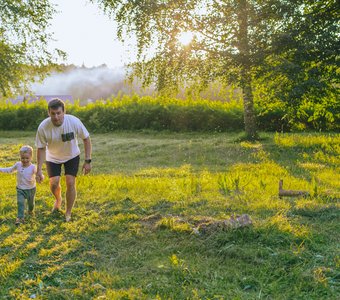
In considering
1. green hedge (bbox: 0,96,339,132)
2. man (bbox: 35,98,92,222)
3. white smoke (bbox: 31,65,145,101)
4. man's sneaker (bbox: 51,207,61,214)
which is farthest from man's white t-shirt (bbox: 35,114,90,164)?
white smoke (bbox: 31,65,145,101)

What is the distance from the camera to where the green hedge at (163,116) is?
2086 cm

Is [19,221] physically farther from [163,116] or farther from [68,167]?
[163,116]

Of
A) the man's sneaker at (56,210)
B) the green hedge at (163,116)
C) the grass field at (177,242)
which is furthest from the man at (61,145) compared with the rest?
the green hedge at (163,116)

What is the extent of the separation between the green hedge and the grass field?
12.3 metres

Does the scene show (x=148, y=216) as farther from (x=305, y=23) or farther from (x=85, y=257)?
(x=305, y=23)

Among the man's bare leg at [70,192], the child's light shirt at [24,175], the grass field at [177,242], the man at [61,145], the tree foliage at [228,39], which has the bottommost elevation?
the grass field at [177,242]

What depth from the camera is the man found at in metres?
5.80

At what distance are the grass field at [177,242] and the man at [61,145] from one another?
607 mm

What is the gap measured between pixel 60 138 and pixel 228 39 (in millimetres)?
8039

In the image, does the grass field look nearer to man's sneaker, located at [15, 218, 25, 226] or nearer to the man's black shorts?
man's sneaker, located at [15, 218, 25, 226]

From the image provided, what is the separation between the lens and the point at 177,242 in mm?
4957

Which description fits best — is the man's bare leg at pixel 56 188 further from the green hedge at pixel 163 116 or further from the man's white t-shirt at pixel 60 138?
the green hedge at pixel 163 116

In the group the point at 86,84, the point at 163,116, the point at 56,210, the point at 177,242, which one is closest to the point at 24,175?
the point at 56,210

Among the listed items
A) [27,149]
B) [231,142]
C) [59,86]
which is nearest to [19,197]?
[27,149]
